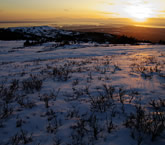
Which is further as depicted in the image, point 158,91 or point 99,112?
point 158,91

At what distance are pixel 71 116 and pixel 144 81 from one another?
246 cm

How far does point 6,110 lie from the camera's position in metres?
2.11

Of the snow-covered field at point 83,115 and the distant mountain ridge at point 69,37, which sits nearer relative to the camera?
the snow-covered field at point 83,115

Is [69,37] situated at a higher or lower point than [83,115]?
higher

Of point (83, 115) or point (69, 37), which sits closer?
point (83, 115)

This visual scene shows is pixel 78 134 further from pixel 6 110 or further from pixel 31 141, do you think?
pixel 6 110

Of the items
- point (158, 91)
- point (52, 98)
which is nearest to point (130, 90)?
point (158, 91)

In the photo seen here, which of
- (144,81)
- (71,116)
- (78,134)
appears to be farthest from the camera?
(144,81)

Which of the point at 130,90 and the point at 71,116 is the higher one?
the point at 130,90

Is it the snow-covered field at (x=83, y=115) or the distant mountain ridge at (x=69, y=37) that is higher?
the distant mountain ridge at (x=69, y=37)

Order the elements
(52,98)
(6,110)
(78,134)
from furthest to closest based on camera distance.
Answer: (52,98)
(6,110)
(78,134)

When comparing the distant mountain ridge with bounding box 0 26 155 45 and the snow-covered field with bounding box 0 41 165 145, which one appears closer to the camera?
the snow-covered field with bounding box 0 41 165 145

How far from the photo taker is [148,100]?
2291 millimetres

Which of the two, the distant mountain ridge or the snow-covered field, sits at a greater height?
the distant mountain ridge
